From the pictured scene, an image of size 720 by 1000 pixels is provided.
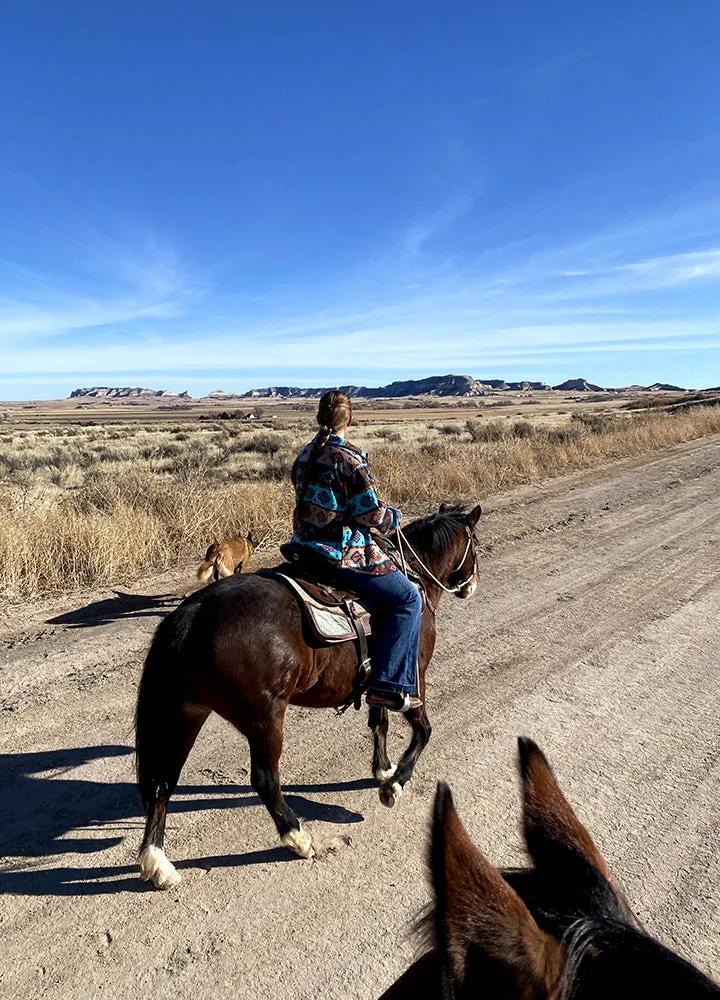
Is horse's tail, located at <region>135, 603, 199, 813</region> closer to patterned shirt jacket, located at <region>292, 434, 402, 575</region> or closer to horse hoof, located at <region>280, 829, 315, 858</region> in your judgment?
horse hoof, located at <region>280, 829, 315, 858</region>

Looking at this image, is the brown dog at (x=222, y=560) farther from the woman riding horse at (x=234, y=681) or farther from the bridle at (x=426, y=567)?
the woman riding horse at (x=234, y=681)

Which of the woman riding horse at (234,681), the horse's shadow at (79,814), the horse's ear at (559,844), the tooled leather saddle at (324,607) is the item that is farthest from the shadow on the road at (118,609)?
the horse's ear at (559,844)

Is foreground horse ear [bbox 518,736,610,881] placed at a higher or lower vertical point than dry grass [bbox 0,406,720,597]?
higher

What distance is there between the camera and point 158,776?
328cm

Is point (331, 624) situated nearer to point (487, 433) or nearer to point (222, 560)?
point (222, 560)

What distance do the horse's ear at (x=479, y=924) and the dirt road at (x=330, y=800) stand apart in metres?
2.15

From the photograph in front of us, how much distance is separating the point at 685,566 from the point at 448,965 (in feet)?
28.9

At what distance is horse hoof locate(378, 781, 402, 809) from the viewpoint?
3877mm

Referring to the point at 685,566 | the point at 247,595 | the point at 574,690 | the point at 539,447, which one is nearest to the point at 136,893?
the point at 247,595

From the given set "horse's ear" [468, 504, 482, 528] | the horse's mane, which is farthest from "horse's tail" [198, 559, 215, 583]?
"horse's ear" [468, 504, 482, 528]

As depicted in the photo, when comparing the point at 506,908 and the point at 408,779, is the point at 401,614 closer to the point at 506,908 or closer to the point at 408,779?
the point at 408,779

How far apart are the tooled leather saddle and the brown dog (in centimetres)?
386

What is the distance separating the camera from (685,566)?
852 centimetres

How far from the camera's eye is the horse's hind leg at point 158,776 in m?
3.18
